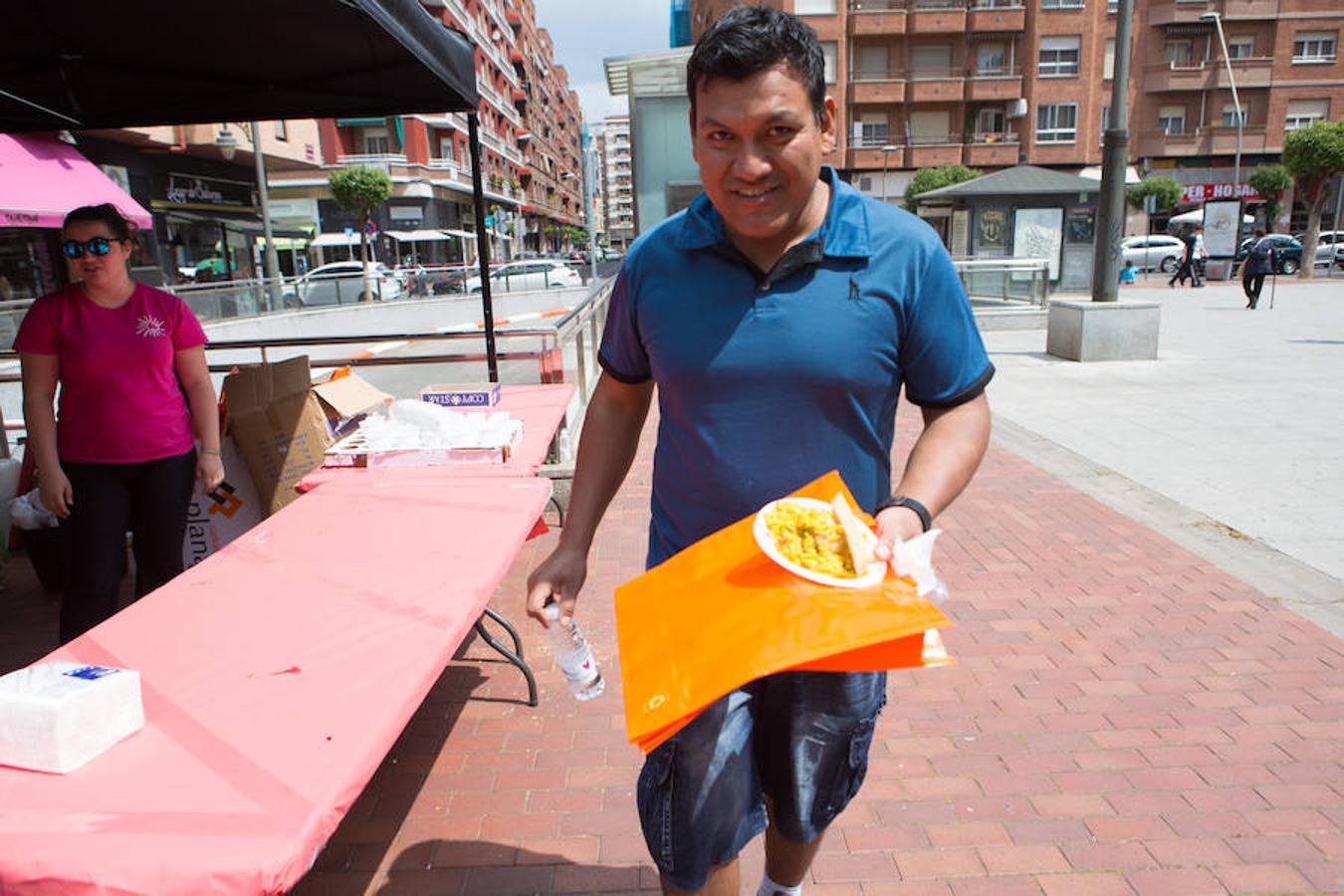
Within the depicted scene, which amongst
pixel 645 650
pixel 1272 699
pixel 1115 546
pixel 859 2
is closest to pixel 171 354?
pixel 645 650

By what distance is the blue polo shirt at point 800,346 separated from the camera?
5.59 feet

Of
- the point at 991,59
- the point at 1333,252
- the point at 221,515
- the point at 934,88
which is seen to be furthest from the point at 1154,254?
the point at 221,515

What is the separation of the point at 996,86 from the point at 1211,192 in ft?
43.8

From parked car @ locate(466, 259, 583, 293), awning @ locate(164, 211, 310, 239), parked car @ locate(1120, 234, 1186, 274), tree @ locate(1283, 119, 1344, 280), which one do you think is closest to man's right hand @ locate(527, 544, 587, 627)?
awning @ locate(164, 211, 310, 239)

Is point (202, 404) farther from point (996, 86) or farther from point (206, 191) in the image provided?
point (996, 86)

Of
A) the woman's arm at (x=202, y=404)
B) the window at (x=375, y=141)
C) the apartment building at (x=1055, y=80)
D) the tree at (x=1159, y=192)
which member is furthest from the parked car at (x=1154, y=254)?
the woman's arm at (x=202, y=404)

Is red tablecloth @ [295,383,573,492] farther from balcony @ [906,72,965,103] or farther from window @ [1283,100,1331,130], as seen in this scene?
window @ [1283,100,1331,130]

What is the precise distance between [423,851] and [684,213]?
2.07 meters

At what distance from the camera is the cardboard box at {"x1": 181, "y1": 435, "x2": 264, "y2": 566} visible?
15.3ft

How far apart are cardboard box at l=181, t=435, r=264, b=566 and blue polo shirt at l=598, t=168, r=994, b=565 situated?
362cm

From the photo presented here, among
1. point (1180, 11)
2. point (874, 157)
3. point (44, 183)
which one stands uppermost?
point (1180, 11)

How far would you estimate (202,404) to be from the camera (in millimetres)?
3771

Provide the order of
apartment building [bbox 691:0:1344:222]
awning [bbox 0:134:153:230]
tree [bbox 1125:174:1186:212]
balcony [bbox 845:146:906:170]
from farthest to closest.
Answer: balcony [bbox 845:146:906:170] → apartment building [bbox 691:0:1344:222] → tree [bbox 1125:174:1186:212] → awning [bbox 0:134:153:230]

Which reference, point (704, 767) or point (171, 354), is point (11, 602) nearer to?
point (171, 354)
